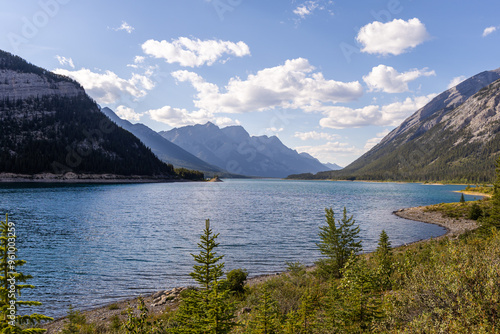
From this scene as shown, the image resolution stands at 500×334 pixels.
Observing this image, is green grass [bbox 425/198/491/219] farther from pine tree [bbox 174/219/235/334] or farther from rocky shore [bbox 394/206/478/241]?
pine tree [bbox 174/219/235/334]

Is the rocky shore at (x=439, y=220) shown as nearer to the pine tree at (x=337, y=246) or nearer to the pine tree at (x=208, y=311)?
the pine tree at (x=337, y=246)

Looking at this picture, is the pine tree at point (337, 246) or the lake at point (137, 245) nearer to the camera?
the pine tree at point (337, 246)

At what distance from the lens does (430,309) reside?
883 centimetres

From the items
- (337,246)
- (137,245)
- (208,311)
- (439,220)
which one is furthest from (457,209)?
(208,311)

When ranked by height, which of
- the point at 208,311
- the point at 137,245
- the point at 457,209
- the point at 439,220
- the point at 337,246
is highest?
the point at 208,311

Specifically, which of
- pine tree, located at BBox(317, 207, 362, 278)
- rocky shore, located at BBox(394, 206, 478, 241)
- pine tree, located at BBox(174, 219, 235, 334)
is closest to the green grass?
rocky shore, located at BBox(394, 206, 478, 241)

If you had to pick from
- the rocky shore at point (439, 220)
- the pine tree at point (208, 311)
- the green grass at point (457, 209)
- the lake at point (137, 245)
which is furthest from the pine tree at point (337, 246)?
the green grass at point (457, 209)

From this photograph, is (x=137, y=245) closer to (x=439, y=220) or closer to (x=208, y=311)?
(x=208, y=311)

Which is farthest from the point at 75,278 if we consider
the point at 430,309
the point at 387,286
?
the point at 430,309

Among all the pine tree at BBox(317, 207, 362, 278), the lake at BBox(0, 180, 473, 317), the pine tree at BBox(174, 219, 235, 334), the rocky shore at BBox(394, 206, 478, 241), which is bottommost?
the rocky shore at BBox(394, 206, 478, 241)

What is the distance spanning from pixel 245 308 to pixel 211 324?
28.3 ft

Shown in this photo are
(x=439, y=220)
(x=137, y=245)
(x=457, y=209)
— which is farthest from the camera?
(x=457, y=209)

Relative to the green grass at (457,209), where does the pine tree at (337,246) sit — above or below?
above

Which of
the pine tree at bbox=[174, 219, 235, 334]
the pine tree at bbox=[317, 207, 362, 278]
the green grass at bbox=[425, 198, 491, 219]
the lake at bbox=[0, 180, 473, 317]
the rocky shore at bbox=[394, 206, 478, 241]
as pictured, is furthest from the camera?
the green grass at bbox=[425, 198, 491, 219]
